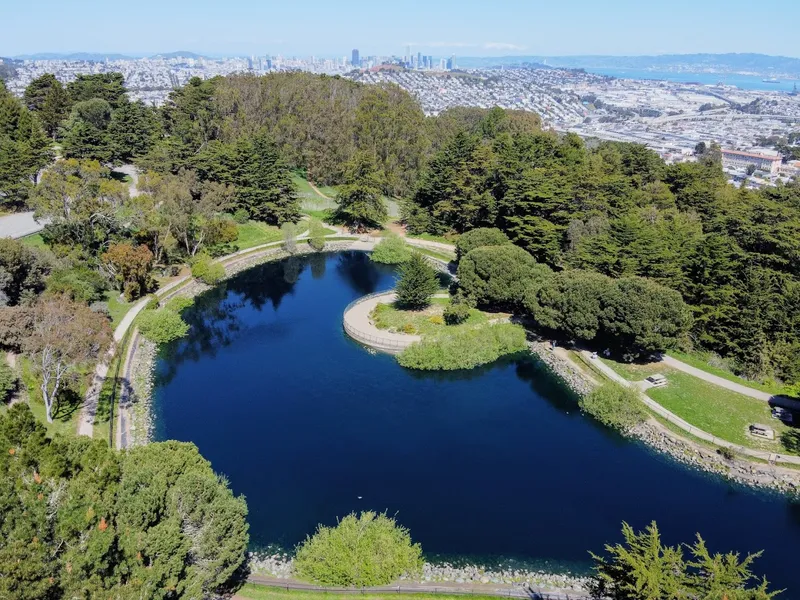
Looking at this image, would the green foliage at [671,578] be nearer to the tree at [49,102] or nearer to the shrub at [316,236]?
the shrub at [316,236]

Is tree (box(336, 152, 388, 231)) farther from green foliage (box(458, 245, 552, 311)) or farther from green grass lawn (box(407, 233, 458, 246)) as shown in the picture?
green foliage (box(458, 245, 552, 311))

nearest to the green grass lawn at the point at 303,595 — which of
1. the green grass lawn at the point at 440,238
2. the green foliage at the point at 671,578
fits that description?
the green foliage at the point at 671,578

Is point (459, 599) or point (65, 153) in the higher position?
point (65, 153)

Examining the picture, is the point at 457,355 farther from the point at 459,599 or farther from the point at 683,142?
the point at 683,142

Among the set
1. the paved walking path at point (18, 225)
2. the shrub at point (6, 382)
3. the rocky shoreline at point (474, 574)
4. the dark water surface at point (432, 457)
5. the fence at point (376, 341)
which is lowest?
the dark water surface at point (432, 457)

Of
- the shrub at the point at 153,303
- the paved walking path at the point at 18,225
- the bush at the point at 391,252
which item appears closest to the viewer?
the shrub at the point at 153,303

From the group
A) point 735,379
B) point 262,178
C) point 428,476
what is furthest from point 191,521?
point 262,178
